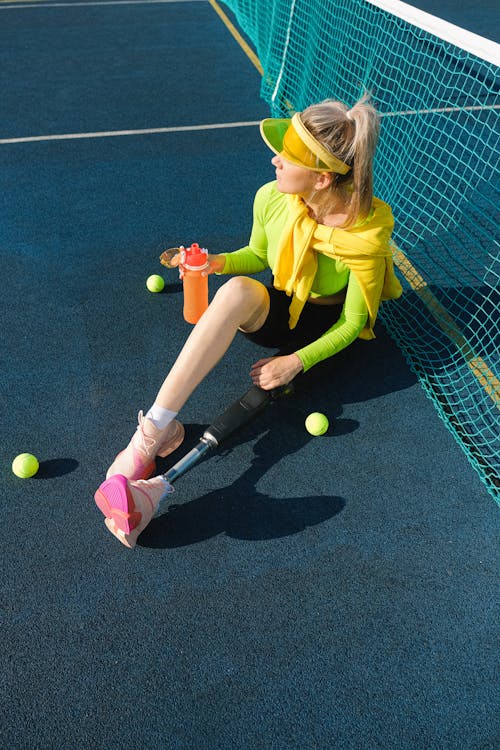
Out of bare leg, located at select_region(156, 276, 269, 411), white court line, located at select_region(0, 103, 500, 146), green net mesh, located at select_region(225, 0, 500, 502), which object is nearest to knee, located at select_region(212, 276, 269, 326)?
bare leg, located at select_region(156, 276, 269, 411)

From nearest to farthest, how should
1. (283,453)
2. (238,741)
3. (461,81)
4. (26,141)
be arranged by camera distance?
(238,741) < (283,453) < (26,141) < (461,81)

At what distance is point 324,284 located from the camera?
3379mm

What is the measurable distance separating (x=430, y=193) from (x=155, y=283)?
2681mm

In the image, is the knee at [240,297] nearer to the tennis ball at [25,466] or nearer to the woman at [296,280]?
the woman at [296,280]

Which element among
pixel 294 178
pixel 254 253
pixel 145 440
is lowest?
pixel 145 440

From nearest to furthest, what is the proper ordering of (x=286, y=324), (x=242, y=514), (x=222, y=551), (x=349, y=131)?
1. (x=349, y=131)
2. (x=222, y=551)
3. (x=242, y=514)
4. (x=286, y=324)

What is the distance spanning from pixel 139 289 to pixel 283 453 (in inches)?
70.6

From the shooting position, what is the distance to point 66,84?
7453 millimetres

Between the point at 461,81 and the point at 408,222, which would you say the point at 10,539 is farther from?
the point at 461,81

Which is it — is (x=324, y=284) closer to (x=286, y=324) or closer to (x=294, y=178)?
(x=286, y=324)

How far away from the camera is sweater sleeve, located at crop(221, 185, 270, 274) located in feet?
11.1

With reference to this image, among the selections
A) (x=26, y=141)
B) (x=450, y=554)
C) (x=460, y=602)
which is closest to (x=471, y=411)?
(x=450, y=554)

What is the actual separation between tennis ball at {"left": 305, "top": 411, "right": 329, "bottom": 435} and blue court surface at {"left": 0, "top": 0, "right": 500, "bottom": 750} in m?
0.05

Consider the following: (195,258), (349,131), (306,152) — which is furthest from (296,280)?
(349,131)
